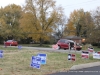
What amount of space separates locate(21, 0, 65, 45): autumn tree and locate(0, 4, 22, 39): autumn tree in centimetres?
1013

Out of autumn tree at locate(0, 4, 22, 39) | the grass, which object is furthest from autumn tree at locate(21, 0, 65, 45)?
the grass

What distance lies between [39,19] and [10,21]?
49.2 ft

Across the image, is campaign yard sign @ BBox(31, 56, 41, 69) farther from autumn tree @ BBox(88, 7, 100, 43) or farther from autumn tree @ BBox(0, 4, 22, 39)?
autumn tree @ BBox(0, 4, 22, 39)

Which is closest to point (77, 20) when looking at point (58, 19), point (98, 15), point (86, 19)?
point (86, 19)

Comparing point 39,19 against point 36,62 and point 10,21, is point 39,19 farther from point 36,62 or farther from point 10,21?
point 36,62

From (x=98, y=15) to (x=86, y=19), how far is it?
33.9 feet

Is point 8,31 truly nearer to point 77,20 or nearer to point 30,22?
point 30,22

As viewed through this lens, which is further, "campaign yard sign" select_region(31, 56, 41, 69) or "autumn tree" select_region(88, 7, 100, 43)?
"autumn tree" select_region(88, 7, 100, 43)

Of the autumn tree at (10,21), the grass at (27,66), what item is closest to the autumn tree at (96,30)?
the autumn tree at (10,21)

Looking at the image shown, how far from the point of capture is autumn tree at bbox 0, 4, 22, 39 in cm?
6644

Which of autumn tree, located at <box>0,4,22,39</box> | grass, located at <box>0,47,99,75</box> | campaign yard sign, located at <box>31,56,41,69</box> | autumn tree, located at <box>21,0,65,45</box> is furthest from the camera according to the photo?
autumn tree, located at <box>0,4,22,39</box>

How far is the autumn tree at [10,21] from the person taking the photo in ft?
218

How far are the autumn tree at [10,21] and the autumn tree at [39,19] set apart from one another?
10.1 metres

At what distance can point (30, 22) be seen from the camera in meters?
57.0
